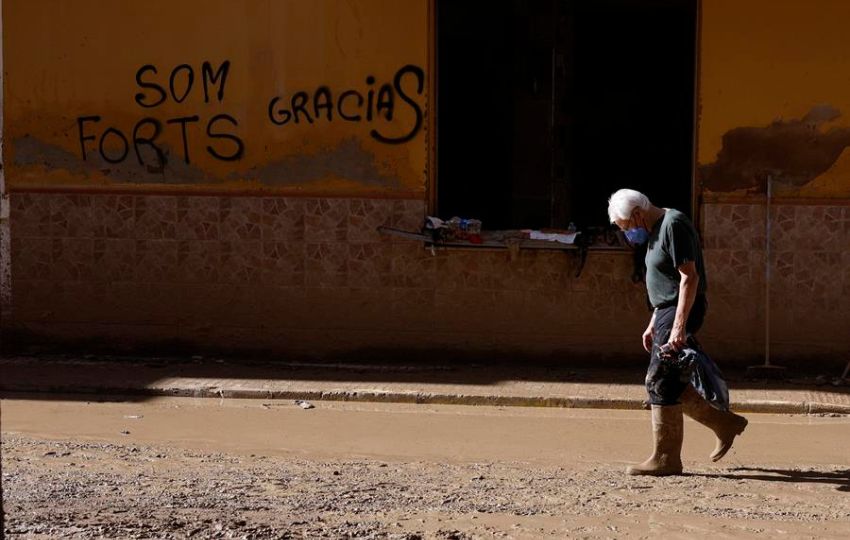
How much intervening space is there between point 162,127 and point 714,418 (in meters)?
5.78

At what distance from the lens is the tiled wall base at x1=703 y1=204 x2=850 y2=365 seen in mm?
10797

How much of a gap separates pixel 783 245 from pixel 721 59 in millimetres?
1549

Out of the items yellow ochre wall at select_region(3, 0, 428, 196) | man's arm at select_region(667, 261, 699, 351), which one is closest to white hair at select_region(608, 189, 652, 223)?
man's arm at select_region(667, 261, 699, 351)

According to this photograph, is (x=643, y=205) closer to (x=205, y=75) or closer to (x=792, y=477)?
(x=792, y=477)

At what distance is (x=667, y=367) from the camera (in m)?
7.56

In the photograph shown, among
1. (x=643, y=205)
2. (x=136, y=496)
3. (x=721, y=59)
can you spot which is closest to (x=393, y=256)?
(x=721, y=59)

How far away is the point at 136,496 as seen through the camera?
269 inches

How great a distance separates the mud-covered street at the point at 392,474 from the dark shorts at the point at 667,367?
0.47 m

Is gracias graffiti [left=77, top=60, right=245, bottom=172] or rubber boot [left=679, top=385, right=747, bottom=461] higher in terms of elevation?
gracias graffiti [left=77, top=60, right=245, bottom=172]

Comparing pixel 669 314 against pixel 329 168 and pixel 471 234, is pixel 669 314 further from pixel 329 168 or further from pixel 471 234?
pixel 329 168

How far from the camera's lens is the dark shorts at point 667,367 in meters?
7.55

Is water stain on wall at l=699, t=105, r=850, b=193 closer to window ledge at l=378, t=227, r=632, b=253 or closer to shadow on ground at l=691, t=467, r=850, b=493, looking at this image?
window ledge at l=378, t=227, r=632, b=253

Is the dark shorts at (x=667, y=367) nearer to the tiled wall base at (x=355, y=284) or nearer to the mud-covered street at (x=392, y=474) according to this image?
the mud-covered street at (x=392, y=474)

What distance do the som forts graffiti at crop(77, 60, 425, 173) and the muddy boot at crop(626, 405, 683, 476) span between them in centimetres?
435
